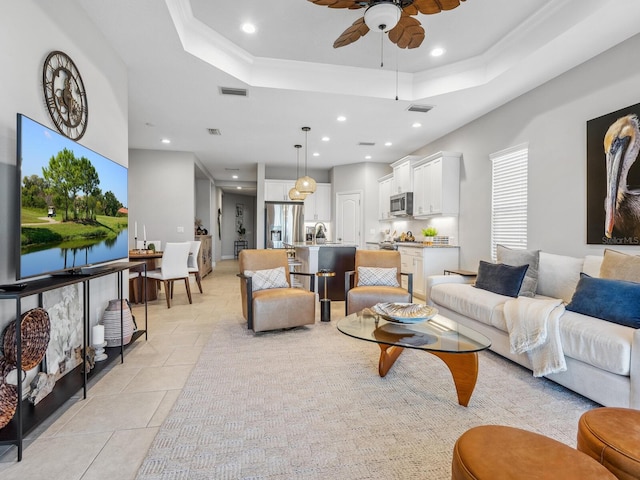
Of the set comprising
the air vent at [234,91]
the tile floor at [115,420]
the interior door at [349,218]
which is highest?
the air vent at [234,91]

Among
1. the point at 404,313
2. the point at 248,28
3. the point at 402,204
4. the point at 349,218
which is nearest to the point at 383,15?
the point at 248,28

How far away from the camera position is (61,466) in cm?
159

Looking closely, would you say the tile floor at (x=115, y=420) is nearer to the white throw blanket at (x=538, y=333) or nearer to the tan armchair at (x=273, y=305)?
the tan armchair at (x=273, y=305)

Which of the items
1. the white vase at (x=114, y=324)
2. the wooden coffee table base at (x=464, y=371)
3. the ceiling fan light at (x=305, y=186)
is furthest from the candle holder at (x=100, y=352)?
the ceiling fan light at (x=305, y=186)

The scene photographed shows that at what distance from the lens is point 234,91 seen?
407cm

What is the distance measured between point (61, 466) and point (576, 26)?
462 cm

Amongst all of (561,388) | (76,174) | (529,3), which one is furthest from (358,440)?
(529,3)

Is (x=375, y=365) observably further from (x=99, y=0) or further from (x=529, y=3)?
(x=99, y=0)

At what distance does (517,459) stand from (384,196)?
6.94 metres

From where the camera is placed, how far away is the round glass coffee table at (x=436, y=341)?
205 centimetres

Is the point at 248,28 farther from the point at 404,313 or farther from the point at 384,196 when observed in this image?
the point at 384,196

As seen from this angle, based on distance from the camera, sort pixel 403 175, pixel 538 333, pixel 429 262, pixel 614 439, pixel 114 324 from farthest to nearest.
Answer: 1. pixel 403 175
2. pixel 429 262
3. pixel 114 324
4. pixel 538 333
5. pixel 614 439

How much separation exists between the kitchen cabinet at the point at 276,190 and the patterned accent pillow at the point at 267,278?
15.7ft

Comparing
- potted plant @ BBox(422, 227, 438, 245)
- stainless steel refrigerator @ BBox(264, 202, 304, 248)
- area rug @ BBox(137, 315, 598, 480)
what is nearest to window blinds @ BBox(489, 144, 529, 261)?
potted plant @ BBox(422, 227, 438, 245)
